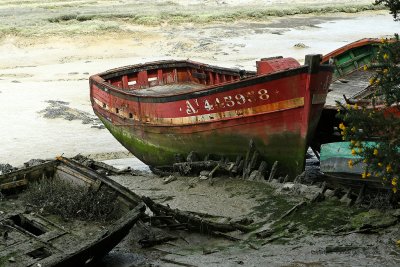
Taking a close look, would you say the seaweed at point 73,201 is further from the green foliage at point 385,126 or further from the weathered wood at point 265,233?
the green foliage at point 385,126

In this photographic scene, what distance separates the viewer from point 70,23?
1597 inches

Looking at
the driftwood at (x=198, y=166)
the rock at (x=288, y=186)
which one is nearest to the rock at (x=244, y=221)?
the rock at (x=288, y=186)

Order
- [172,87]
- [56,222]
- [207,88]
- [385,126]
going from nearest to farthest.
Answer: [385,126]
[56,222]
[207,88]
[172,87]

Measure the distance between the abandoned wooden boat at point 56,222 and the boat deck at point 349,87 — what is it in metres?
5.37

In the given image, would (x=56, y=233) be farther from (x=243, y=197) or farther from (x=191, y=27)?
(x=191, y=27)

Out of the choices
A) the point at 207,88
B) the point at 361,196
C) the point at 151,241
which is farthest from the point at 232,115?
the point at 151,241

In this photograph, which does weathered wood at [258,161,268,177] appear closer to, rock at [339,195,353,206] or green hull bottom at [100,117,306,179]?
green hull bottom at [100,117,306,179]

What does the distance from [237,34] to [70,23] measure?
1120 centimetres

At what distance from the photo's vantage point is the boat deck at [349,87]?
13.9 metres

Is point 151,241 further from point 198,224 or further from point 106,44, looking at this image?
point 106,44

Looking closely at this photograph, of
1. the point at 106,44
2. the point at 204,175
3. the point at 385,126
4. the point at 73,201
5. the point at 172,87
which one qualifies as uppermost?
the point at 385,126

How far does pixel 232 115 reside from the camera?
12703mm

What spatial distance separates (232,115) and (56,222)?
15.1 feet

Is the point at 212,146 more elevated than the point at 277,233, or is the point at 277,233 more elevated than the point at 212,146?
the point at 212,146
